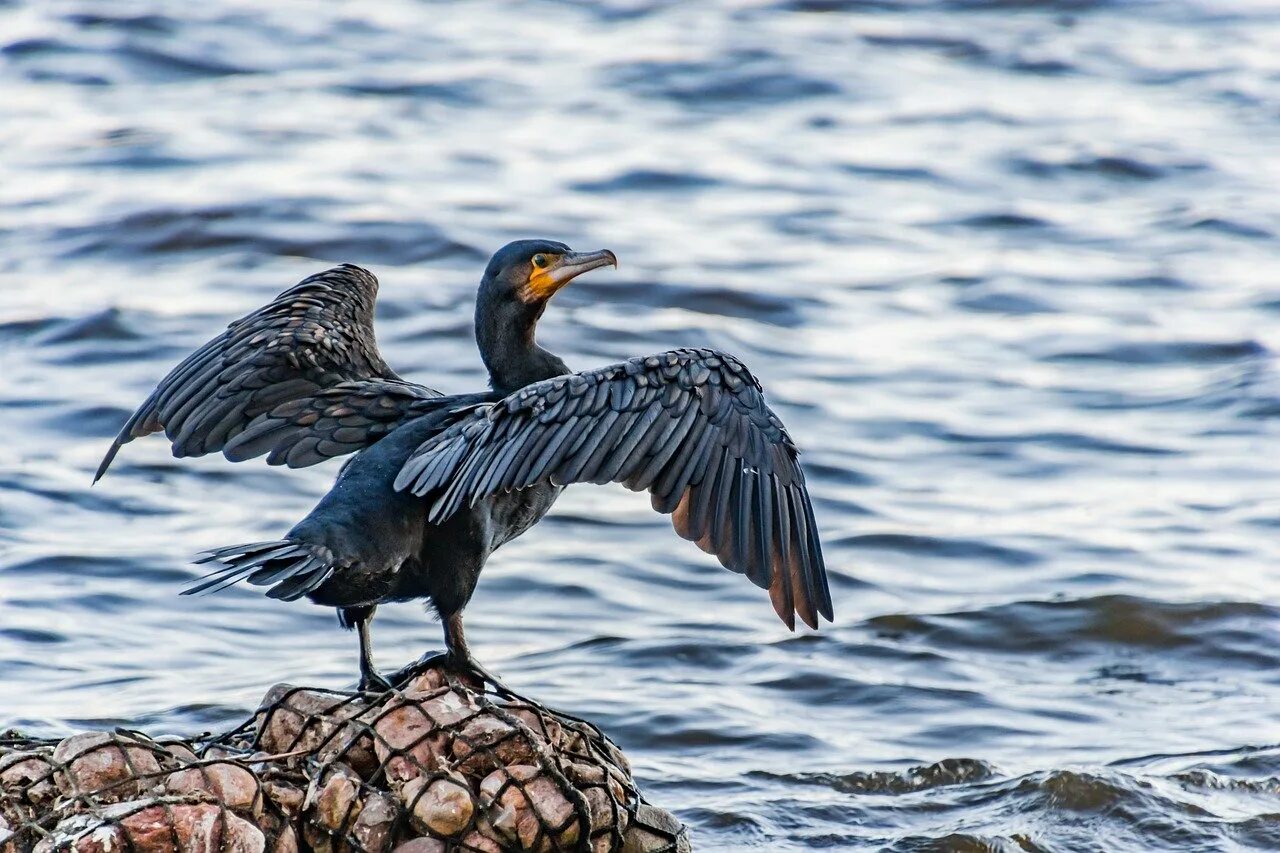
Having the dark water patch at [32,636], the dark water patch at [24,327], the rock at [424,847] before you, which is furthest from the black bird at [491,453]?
the dark water patch at [24,327]

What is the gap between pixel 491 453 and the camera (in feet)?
16.8

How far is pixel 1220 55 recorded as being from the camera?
1712 centimetres

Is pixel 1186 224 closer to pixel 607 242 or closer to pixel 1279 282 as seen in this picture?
pixel 1279 282

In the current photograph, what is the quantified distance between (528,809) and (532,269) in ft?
6.83

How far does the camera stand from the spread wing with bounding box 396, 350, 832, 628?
16.5 ft

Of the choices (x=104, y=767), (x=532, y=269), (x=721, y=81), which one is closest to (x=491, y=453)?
(x=532, y=269)

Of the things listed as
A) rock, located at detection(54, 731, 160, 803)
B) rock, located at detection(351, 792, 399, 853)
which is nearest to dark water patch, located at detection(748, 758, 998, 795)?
rock, located at detection(351, 792, 399, 853)

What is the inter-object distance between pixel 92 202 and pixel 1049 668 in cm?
831

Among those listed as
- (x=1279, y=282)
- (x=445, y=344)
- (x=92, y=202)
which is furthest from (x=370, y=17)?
(x=1279, y=282)

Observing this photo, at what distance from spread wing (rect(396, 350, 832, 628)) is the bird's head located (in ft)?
2.51

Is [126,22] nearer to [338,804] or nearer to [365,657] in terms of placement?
[365,657]

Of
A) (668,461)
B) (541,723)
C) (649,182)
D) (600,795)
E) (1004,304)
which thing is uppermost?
(668,461)

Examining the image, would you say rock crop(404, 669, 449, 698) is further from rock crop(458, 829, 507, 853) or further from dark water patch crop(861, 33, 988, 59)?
dark water patch crop(861, 33, 988, 59)

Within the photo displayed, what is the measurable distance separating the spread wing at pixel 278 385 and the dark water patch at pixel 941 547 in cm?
327
